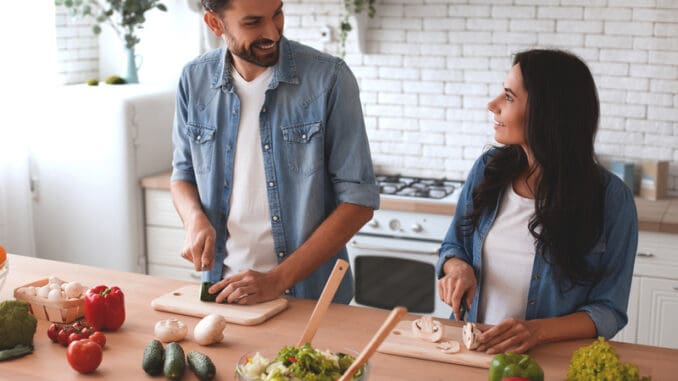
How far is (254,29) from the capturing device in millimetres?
2389

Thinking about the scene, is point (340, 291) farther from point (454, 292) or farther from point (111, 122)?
point (111, 122)

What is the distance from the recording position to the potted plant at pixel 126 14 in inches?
182

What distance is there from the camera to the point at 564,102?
87.7 inches

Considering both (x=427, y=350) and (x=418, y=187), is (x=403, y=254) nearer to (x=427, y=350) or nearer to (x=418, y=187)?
(x=418, y=187)

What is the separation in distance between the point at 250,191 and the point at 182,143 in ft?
1.00

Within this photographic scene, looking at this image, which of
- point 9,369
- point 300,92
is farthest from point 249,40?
point 9,369

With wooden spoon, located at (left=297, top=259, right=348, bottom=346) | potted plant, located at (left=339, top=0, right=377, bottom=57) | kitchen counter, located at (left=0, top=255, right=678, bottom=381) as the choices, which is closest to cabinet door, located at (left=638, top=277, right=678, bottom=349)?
kitchen counter, located at (left=0, top=255, right=678, bottom=381)

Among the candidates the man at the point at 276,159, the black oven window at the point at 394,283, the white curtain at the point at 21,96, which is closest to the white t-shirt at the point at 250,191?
the man at the point at 276,159

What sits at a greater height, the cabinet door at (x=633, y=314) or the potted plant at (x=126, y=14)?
the potted plant at (x=126, y=14)

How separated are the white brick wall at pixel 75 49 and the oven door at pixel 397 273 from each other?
199cm

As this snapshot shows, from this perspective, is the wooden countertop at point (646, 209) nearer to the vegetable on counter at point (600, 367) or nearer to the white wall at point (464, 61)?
the white wall at point (464, 61)

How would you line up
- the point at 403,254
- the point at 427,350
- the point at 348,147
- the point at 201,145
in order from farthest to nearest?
1. the point at 403,254
2. the point at 201,145
3. the point at 348,147
4. the point at 427,350

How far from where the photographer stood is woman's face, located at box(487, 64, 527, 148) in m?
2.27

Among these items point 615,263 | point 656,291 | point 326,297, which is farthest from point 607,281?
point 656,291
